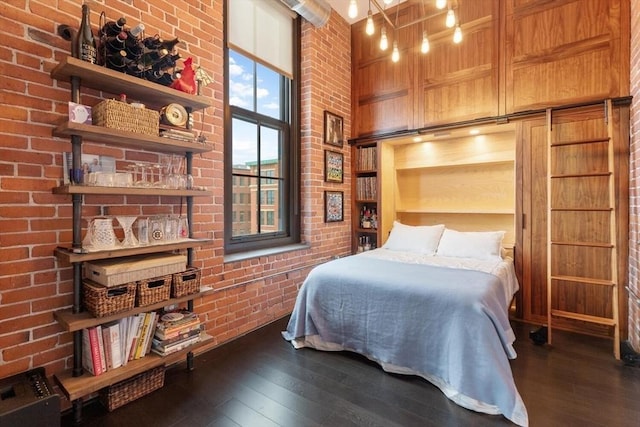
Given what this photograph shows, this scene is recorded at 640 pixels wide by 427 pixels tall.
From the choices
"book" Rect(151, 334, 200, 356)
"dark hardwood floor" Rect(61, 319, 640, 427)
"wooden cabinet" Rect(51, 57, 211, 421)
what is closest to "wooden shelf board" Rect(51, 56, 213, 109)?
"wooden cabinet" Rect(51, 57, 211, 421)

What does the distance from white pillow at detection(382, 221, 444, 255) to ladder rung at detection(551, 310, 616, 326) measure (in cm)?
111

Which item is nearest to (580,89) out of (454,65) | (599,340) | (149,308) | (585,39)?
(585,39)

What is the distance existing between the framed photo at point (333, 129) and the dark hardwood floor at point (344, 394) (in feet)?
7.72

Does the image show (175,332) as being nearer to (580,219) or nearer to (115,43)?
(115,43)

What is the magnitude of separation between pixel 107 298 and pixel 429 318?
184cm

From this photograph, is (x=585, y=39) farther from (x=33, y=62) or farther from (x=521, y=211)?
(x=33, y=62)

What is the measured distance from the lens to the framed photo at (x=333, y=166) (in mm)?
3645

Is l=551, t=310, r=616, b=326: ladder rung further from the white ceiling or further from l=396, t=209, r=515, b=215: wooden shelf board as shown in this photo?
the white ceiling

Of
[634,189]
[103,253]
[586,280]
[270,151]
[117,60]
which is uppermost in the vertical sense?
[117,60]

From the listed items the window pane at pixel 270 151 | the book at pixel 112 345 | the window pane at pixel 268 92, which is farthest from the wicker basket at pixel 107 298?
the window pane at pixel 268 92

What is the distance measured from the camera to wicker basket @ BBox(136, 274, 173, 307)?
5.76 ft

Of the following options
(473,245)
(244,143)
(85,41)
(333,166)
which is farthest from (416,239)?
(85,41)

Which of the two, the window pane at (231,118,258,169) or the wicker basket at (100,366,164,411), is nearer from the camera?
the wicker basket at (100,366,164,411)

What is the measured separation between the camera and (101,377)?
1.62 meters
